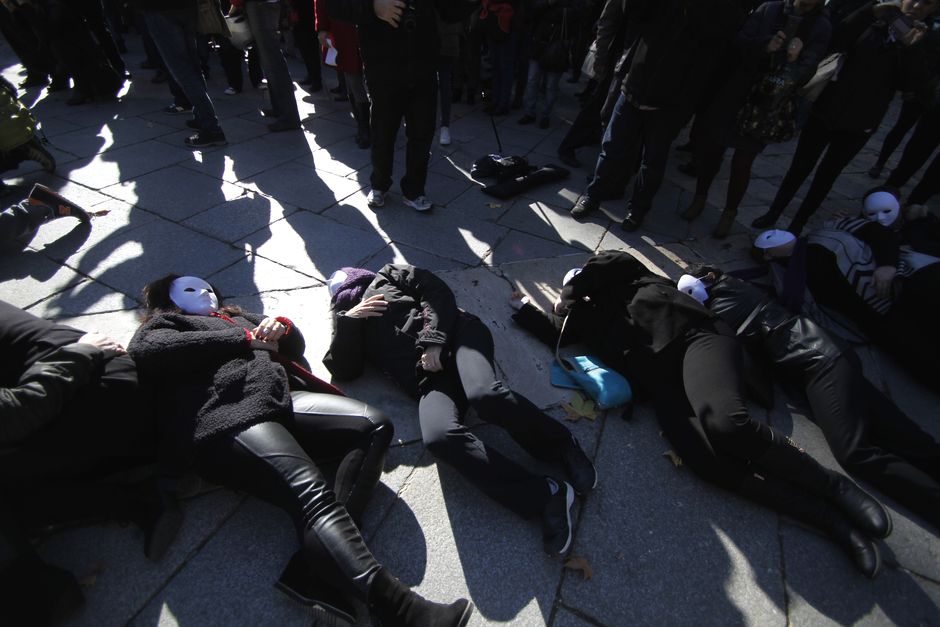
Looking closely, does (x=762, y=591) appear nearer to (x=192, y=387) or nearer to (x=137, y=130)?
(x=192, y=387)

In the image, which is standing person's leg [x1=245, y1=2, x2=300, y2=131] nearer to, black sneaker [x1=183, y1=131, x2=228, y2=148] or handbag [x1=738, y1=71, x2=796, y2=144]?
black sneaker [x1=183, y1=131, x2=228, y2=148]

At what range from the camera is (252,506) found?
7.41 ft

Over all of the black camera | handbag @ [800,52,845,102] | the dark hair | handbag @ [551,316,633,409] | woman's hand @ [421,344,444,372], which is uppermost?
the black camera

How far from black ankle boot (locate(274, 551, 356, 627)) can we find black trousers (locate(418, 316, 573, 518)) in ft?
2.41

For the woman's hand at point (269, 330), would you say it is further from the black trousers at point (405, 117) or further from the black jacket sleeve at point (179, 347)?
the black trousers at point (405, 117)

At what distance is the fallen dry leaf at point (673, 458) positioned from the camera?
2.51 meters

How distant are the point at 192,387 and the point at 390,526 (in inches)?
46.8

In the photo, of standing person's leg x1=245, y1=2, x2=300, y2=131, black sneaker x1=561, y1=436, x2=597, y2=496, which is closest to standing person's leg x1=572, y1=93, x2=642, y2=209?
black sneaker x1=561, y1=436, x2=597, y2=496

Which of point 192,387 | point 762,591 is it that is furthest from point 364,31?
point 762,591

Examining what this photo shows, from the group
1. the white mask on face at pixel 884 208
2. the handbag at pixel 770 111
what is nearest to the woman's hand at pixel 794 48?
the handbag at pixel 770 111

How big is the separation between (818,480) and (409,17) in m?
4.14

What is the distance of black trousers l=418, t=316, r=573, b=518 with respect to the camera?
217 cm

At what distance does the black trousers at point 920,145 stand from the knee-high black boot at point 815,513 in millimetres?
5197

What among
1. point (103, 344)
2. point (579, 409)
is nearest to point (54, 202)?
point (103, 344)
